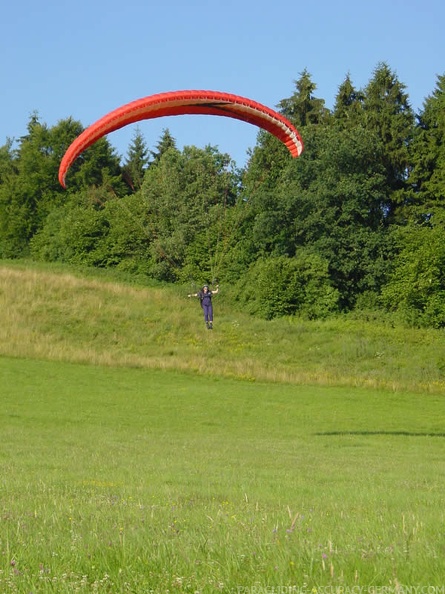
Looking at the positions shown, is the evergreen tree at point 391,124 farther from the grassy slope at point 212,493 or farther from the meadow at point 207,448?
the grassy slope at point 212,493

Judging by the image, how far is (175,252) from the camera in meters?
69.2

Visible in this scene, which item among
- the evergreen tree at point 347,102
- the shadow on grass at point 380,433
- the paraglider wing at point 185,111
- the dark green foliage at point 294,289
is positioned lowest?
the shadow on grass at point 380,433

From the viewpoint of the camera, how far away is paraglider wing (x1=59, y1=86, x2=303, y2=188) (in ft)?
74.1

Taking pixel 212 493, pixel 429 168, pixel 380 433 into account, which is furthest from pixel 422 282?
pixel 212 493

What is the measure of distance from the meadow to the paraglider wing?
8.20 meters

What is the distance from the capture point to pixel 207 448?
19172 mm

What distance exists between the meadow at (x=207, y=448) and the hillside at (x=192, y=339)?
0.16 meters

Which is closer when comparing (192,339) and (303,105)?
(192,339)

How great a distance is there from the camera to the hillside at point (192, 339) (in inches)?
1578

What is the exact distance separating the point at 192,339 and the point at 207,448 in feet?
89.2

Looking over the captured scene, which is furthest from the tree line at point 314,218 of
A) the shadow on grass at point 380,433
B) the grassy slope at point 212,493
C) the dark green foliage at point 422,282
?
the shadow on grass at point 380,433

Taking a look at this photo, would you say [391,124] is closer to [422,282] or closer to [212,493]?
[422,282]

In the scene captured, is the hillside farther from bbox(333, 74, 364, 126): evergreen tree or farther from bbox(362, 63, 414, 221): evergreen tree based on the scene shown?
bbox(333, 74, 364, 126): evergreen tree

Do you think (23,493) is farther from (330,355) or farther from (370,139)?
(370,139)
